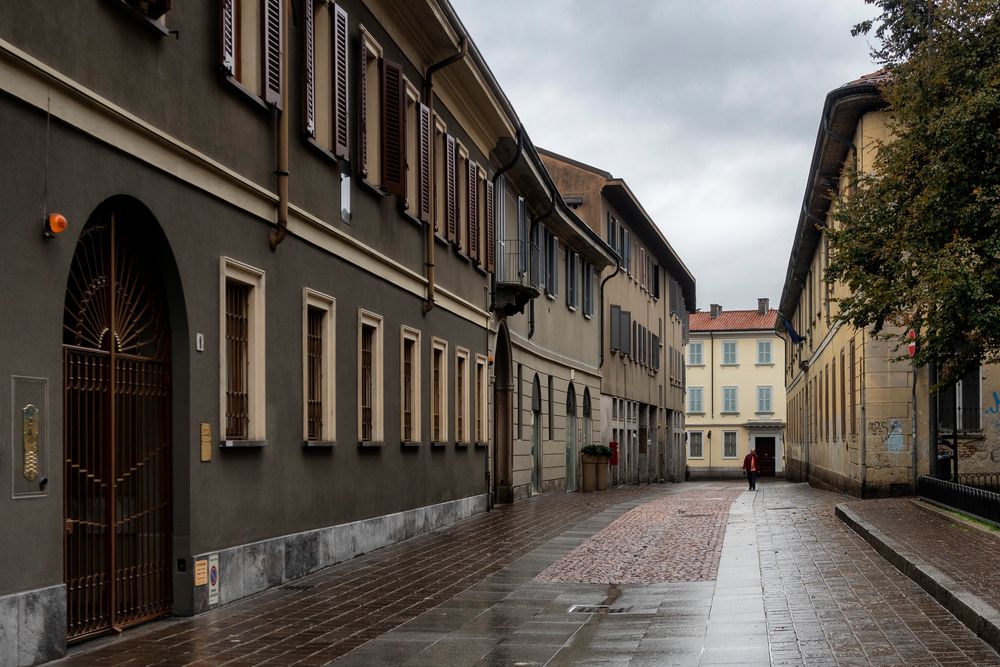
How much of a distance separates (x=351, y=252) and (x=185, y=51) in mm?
5218

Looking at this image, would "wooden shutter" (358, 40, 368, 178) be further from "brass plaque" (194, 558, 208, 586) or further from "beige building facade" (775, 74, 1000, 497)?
"beige building facade" (775, 74, 1000, 497)

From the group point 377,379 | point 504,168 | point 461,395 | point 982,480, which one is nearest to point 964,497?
point 982,480

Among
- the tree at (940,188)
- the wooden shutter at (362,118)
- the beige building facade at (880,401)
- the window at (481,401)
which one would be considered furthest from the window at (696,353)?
the wooden shutter at (362,118)

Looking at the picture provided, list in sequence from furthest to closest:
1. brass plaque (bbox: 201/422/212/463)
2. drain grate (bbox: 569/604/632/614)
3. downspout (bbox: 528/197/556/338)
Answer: downspout (bbox: 528/197/556/338), brass plaque (bbox: 201/422/212/463), drain grate (bbox: 569/604/632/614)

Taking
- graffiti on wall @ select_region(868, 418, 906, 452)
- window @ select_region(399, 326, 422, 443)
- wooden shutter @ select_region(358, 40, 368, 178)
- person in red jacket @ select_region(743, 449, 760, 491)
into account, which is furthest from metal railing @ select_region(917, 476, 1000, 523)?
person in red jacket @ select_region(743, 449, 760, 491)

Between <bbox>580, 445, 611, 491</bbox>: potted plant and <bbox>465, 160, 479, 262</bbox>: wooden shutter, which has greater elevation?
<bbox>465, 160, 479, 262</bbox>: wooden shutter

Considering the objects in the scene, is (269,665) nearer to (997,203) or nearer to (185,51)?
(185,51)

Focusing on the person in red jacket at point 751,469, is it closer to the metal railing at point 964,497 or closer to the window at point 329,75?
the metal railing at point 964,497

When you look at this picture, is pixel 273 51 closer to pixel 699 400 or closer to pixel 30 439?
pixel 30 439

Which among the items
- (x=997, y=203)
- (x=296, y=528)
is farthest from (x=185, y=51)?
(x=997, y=203)

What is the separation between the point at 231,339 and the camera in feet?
41.1

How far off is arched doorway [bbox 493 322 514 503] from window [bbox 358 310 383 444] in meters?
10.6

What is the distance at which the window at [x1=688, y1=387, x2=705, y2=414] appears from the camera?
299 feet

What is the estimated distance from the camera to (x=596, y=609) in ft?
37.2
